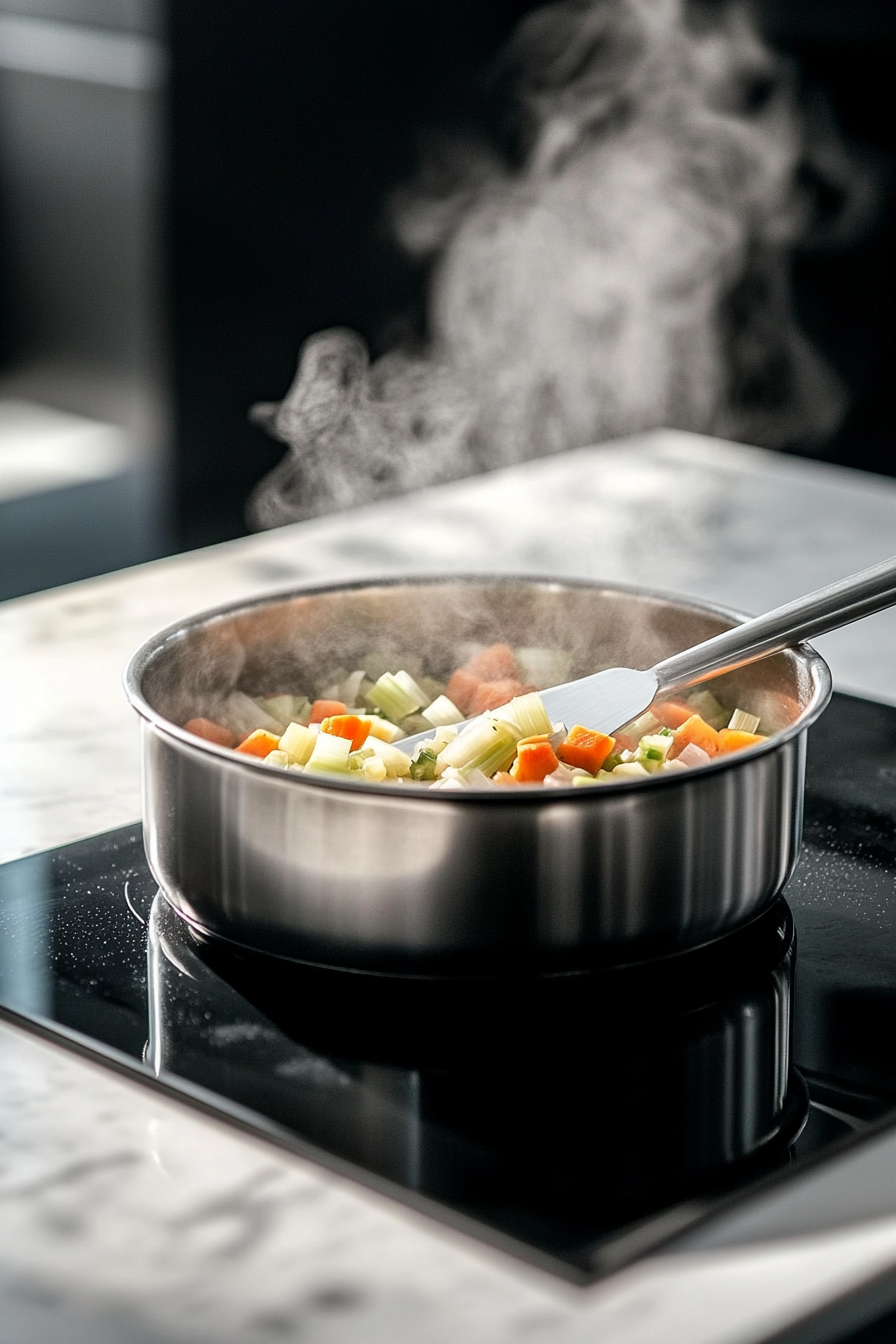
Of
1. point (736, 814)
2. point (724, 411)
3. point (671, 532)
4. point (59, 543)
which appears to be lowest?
point (59, 543)

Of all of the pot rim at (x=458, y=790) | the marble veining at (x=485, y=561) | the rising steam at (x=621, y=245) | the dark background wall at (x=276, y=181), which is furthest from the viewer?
the dark background wall at (x=276, y=181)

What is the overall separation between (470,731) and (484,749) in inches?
0.7

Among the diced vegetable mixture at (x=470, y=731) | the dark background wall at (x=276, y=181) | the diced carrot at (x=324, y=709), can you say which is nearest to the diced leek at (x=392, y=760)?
the diced vegetable mixture at (x=470, y=731)

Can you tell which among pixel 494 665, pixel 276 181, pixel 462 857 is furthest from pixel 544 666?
pixel 276 181

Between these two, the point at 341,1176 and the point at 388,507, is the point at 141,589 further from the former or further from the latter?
the point at 341,1176

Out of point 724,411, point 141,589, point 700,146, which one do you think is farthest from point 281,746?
point 700,146

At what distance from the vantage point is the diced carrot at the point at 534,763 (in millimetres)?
950

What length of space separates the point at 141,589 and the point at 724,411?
1.91 meters

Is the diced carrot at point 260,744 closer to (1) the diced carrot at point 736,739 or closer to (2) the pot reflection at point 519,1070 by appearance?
(2) the pot reflection at point 519,1070

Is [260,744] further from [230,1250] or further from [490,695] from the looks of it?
[230,1250]

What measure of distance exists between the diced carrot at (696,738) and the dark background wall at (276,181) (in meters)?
2.50

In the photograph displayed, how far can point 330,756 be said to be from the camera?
3.21 feet

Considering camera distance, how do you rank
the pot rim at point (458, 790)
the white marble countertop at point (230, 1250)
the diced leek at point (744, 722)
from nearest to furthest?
1. the white marble countertop at point (230, 1250)
2. the pot rim at point (458, 790)
3. the diced leek at point (744, 722)

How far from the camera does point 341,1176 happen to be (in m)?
0.71
